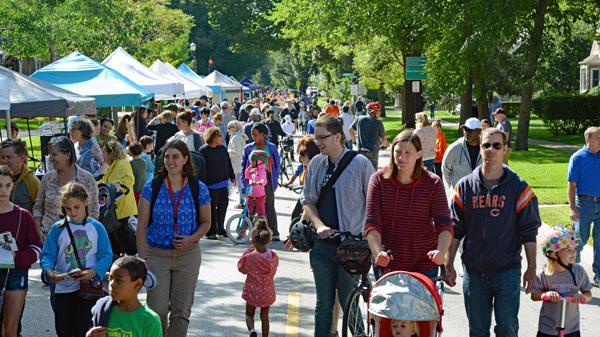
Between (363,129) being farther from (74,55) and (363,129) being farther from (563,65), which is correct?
(563,65)

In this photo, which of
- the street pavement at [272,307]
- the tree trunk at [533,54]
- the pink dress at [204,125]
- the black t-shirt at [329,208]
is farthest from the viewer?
the tree trunk at [533,54]

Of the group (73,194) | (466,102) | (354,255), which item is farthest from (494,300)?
(466,102)

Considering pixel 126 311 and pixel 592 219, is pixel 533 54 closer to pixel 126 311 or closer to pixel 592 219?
pixel 592 219

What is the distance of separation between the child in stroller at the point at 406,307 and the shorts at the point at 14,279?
318 centimetres

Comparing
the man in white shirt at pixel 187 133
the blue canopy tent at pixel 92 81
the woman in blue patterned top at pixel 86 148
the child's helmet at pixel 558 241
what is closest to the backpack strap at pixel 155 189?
the child's helmet at pixel 558 241

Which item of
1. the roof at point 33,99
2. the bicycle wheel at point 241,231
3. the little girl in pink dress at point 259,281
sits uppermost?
the roof at point 33,99

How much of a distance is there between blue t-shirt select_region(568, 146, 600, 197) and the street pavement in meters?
1.14

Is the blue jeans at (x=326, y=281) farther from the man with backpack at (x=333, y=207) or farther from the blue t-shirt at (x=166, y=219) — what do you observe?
the blue t-shirt at (x=166, y=219)

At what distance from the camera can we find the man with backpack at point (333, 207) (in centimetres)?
756

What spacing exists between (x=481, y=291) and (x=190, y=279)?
6.93ft

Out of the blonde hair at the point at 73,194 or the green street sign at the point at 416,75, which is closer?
the blonde hair at the point at 73,194

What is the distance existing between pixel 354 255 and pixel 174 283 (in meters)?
1.35

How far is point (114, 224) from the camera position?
11.0 metres

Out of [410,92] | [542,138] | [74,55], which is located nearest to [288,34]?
[410,92]
